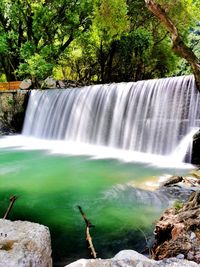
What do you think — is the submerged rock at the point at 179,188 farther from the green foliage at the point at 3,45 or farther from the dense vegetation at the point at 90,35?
the green foliage at the point at 3,45

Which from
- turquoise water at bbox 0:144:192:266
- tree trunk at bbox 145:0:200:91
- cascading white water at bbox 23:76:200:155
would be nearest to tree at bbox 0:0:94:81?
cascading white water at bbox 23:76:200:155

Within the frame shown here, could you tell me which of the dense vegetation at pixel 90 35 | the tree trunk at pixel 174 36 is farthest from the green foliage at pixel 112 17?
the tree trunk at pixel 174 36

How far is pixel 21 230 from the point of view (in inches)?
104

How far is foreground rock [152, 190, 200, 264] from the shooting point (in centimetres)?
297

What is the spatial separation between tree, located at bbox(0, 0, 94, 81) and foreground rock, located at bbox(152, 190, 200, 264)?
48.9ft

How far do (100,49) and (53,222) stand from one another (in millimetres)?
16428

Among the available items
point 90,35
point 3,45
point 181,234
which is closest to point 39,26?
point 3,45

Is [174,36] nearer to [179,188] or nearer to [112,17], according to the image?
[179,188]

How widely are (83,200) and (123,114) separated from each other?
21.6 feet

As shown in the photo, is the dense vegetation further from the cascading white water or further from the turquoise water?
the turquoise water

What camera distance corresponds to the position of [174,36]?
6.43 metres

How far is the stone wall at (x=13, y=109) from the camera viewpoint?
1711cm

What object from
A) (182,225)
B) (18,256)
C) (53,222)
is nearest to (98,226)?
(53,222)

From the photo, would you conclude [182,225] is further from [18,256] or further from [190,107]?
[190,107]
